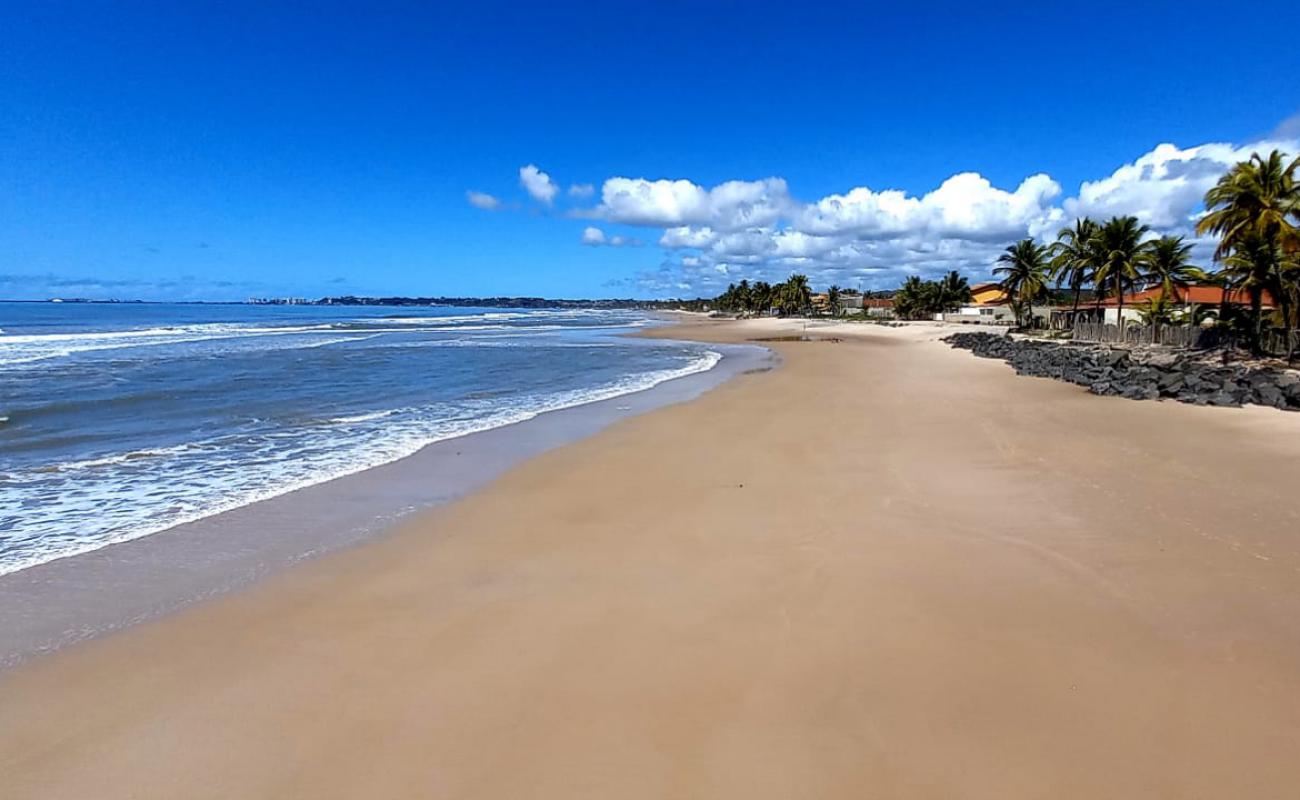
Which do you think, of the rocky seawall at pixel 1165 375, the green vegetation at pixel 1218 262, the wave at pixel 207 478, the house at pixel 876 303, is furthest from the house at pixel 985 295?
the wave at pixel 207 478

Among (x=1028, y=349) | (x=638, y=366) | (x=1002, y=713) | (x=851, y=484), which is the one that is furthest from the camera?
(x=1028, y=349)

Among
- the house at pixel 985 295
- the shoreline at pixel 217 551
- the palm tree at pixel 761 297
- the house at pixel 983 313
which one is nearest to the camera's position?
the shoreline at pixel 217 551

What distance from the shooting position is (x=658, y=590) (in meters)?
5.87

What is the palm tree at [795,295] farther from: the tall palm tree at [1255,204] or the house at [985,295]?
the tall palm tree at [1255,204]

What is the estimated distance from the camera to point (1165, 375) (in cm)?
1986

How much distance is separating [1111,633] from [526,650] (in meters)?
4.43

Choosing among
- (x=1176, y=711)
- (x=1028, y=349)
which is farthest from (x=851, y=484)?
(x=1028, y=349)

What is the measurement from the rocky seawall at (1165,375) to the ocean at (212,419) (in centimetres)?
1416

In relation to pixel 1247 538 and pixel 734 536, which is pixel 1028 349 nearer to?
pixel 1247 538

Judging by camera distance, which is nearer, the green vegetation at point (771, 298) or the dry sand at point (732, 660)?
the dry sand at point (732, 660)

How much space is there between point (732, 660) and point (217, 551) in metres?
5.67

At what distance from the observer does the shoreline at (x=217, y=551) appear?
5434 mm

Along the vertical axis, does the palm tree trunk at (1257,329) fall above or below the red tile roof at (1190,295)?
below

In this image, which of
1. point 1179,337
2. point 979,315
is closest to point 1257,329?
point 1179,337
